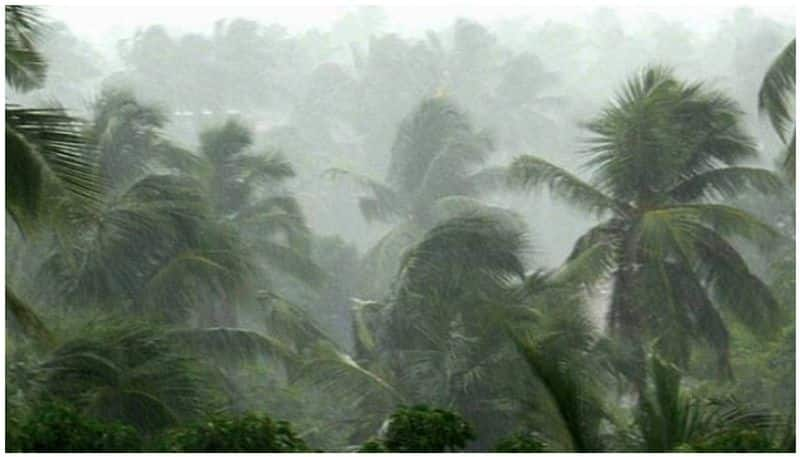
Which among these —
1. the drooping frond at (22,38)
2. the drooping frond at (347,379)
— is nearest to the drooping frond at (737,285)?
the drooping frond at (347,379)

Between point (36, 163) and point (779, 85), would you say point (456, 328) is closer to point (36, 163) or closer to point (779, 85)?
point (779, 85)

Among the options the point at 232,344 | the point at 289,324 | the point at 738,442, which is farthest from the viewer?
the point at 289,324

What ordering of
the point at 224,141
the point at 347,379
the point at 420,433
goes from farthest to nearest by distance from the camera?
the point at 224,141 < the point at 347,379 < the point at 420,433

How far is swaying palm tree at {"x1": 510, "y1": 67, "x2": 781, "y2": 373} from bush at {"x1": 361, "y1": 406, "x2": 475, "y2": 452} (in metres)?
6.85

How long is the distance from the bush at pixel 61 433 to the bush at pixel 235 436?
0.57 metres

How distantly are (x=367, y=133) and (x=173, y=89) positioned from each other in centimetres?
756

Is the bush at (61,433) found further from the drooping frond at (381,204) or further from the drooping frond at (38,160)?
the drooping frond at (381,204)

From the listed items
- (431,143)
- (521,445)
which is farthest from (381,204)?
(521,445)

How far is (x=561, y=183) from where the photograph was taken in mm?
14539

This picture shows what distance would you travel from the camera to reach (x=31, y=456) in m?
5.50

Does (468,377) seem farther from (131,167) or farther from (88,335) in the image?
(131,167)

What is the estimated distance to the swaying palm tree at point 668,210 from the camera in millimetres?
13594

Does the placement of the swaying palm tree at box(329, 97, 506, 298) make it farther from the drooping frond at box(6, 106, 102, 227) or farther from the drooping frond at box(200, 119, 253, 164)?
the drooping frond at box(6, 106, 102, 227)

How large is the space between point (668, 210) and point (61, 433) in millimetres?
7991
